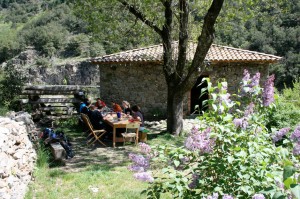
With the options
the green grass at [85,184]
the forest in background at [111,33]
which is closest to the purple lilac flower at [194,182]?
the green grass at [85,184]

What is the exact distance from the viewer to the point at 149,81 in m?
14.3

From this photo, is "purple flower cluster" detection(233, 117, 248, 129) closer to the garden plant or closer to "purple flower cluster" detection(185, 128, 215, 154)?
the garden plant

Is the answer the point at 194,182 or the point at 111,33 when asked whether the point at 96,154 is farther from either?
the point at 194,182

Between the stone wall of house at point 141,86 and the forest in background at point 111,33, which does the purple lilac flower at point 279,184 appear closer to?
the forest in background at point 111,33

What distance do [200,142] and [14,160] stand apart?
3.82 m

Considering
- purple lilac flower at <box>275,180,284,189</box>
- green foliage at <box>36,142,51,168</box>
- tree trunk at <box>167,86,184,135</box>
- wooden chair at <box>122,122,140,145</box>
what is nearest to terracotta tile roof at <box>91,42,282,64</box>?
tree trunk at <box>167,86,184,135</box>

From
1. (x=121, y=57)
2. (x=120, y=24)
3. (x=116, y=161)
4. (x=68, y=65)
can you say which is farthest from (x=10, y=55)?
(x=116, y=161)

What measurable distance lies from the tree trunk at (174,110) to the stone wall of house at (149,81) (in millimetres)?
3964

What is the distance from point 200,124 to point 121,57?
11.7 meters

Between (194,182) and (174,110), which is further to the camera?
(174,110)

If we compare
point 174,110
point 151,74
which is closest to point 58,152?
point 174,110

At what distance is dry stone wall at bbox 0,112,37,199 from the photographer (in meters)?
4.60

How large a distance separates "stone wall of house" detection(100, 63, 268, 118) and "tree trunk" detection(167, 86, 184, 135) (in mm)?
3964

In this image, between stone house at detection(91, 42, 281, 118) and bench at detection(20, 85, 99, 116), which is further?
stone house at detection(91, 42, 281, 118)
